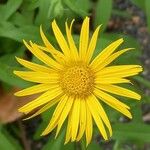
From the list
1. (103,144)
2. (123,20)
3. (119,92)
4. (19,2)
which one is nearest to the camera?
(119,92)

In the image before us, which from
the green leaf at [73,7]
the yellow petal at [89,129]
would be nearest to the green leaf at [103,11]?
the green leaf at [73,7]

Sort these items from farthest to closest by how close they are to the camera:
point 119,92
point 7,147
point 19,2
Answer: point 19,2, point 7,147, point 119,92

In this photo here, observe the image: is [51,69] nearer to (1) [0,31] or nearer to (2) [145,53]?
(1) [0,31]

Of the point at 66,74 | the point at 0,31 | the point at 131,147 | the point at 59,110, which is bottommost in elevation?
the point at 131,147

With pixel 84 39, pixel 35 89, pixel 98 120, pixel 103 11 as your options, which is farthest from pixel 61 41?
pixel 103 11

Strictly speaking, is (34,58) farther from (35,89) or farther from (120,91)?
(120,91)

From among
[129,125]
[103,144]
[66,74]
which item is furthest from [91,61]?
[103,144]
